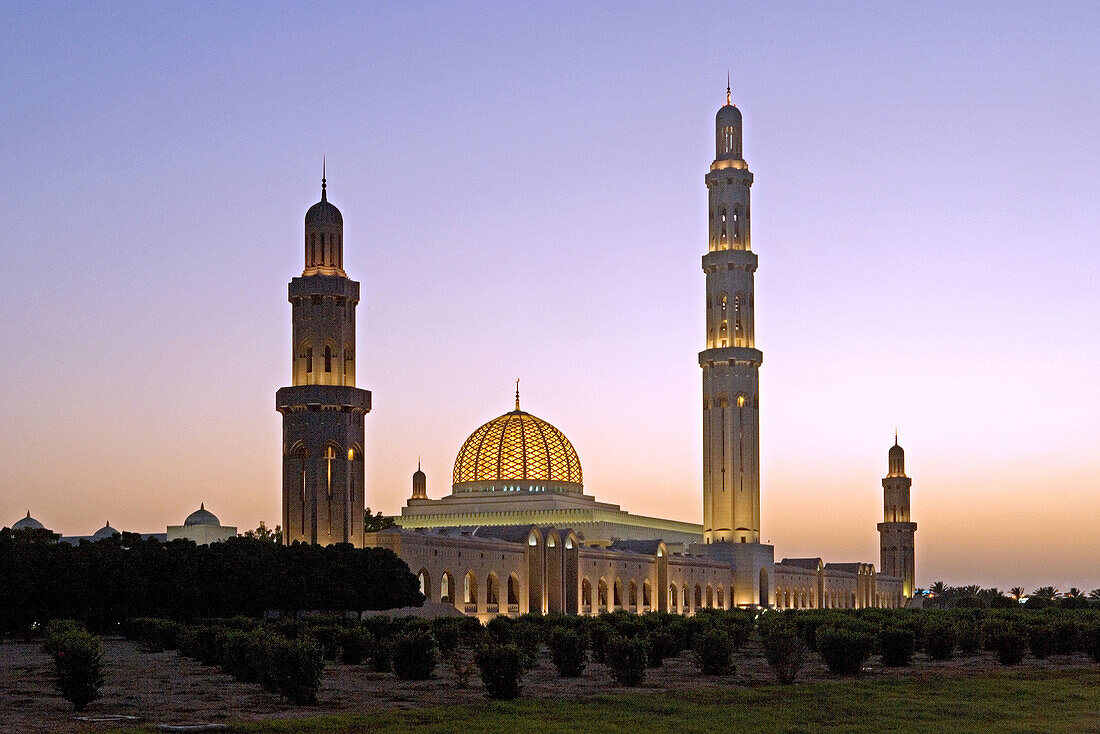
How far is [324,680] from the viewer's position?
2475cm

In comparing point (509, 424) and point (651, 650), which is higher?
point (509, 424)

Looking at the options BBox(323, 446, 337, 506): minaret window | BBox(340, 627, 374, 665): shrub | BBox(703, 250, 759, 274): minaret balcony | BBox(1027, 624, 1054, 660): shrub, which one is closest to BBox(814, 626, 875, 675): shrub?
BBox(1027, 624, 1054, 660): shrub

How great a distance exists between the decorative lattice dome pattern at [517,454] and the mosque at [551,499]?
0.29 ft

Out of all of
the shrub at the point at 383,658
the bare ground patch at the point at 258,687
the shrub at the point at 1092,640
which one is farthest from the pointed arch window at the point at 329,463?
the shrub at the point at 1092,640

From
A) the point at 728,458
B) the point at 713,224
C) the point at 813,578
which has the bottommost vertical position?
the point at 813,578

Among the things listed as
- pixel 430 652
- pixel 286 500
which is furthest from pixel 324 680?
pixel 286 500

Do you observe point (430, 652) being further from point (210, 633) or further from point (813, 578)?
point (813, 578)

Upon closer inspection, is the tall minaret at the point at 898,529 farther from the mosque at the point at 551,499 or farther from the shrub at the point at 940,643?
the shrub at the point at 940,643

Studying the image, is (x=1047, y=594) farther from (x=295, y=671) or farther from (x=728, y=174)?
(x=295, y=671)

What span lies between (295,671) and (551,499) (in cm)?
6161

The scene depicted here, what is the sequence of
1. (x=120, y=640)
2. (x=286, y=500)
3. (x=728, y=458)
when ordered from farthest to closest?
(x=728, y=458) < (x=286, y=500) < (x=120, y=640)

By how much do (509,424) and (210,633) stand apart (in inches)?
2244

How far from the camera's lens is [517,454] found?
85.6 m

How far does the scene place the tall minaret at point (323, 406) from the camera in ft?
193
